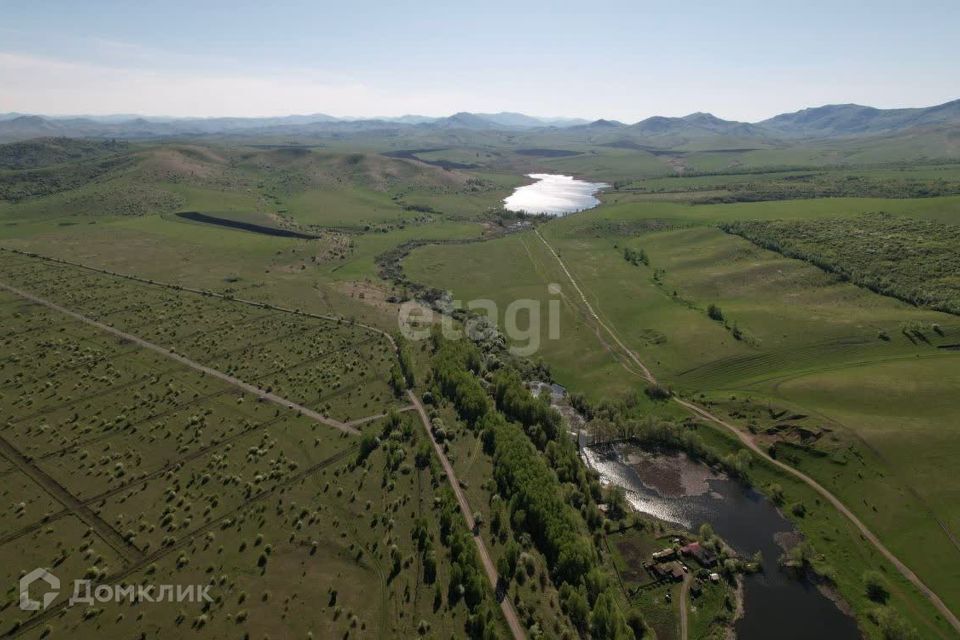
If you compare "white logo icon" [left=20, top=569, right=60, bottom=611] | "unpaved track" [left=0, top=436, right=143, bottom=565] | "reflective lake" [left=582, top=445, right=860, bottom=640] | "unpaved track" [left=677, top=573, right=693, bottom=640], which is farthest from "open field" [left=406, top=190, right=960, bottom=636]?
"white logo icon" [left=20, top=569, right=60, bottom=611]

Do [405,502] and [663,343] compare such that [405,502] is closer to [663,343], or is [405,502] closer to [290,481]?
[290,481]

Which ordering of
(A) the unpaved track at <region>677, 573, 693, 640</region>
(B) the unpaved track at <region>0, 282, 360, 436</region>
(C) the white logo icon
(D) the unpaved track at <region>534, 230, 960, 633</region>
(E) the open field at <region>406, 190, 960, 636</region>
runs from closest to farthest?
(C) the white logo icon
(A) the unpaved track at <region>677, 573, 693, 640</region>
(D) the unpaved track at <region>534, 230, 960, 633</region>
(E) the open field at <region>406, 190, 960, 636</region>
(B) the unpaved track at <region>0, 282, 360, 436</region>

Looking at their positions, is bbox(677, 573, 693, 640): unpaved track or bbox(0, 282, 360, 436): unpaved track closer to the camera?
bbox(677, 573, 693, 640): unpaved track

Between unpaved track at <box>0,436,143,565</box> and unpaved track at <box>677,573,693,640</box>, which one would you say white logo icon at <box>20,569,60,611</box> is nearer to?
unpaved track at <box>0,436,143,565</box>

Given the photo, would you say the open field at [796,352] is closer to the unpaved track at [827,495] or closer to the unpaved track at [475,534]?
the unpaved track at [827,495]

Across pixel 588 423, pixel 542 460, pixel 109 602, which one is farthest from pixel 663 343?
pixel 109 602

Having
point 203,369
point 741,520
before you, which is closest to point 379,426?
point 203,369

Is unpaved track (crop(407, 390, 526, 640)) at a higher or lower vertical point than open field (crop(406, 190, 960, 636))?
lower
